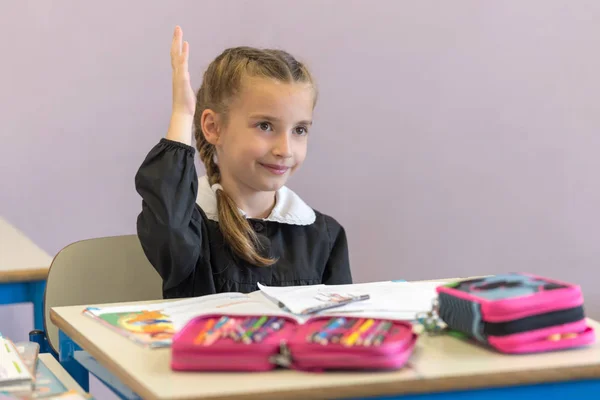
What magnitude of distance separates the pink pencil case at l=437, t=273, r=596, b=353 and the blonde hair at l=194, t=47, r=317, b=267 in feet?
2.23

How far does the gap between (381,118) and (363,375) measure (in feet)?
6.22

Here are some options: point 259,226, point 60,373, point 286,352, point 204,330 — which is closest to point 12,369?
point 60,373

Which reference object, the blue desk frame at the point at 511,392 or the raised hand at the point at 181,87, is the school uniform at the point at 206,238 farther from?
the blue desk frame at the point at 511,392

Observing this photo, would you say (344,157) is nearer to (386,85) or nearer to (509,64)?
(386,85)

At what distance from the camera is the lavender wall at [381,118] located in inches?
103

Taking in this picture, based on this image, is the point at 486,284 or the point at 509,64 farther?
the point at 509,64

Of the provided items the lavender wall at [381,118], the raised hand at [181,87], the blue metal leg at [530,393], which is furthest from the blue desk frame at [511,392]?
the lavender wall at [381,118]

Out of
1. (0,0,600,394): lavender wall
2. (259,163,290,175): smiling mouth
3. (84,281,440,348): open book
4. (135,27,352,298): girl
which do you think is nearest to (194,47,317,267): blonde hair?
(135,27,352,298): girl

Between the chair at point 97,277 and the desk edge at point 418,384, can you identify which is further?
the chair at point 97,277

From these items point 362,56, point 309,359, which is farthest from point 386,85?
point 309,359

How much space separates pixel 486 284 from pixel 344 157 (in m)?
1.69

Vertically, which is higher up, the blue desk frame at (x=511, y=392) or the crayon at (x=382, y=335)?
the crayon at (x=382, y=335)

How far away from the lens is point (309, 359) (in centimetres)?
93

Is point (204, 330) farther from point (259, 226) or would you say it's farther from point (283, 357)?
point (259, 226)
